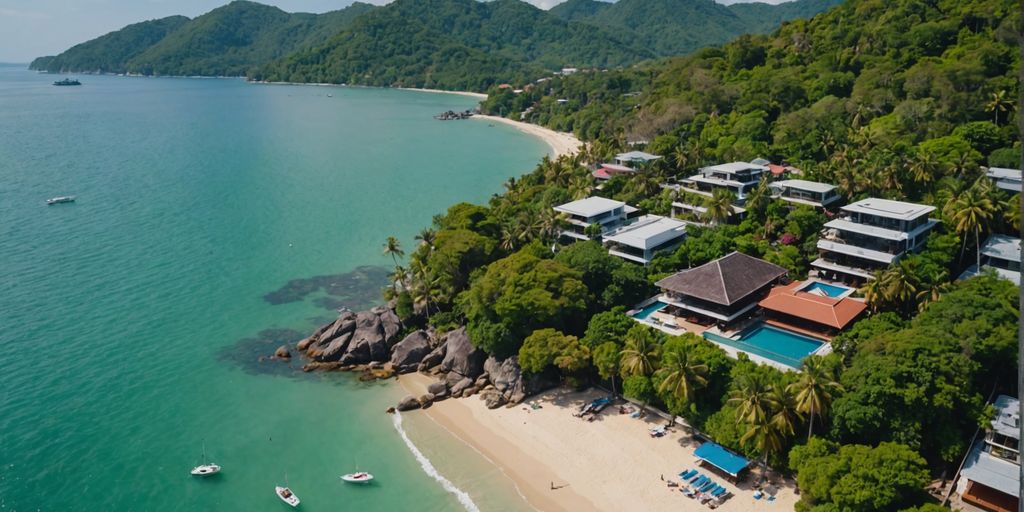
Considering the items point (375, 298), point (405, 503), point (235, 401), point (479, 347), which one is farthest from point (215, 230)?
point (405, 503)

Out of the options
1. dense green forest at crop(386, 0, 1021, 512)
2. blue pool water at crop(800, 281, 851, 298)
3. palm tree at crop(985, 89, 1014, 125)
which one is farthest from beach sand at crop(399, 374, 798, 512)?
palm tree at crop(985, 89, 1014, 125)

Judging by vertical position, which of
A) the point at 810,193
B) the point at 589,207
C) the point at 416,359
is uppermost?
the point at 810,193

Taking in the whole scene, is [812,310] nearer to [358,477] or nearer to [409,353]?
[409,353]

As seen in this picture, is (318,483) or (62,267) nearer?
(318,483)

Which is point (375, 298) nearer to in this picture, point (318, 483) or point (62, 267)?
point (318, 483)

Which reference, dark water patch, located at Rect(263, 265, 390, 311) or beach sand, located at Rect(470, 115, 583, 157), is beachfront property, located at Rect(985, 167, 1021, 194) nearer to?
dark water patch, located at Rect(263, 265, 390, 311)

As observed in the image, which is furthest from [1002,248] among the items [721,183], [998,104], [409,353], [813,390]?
[409,353]
